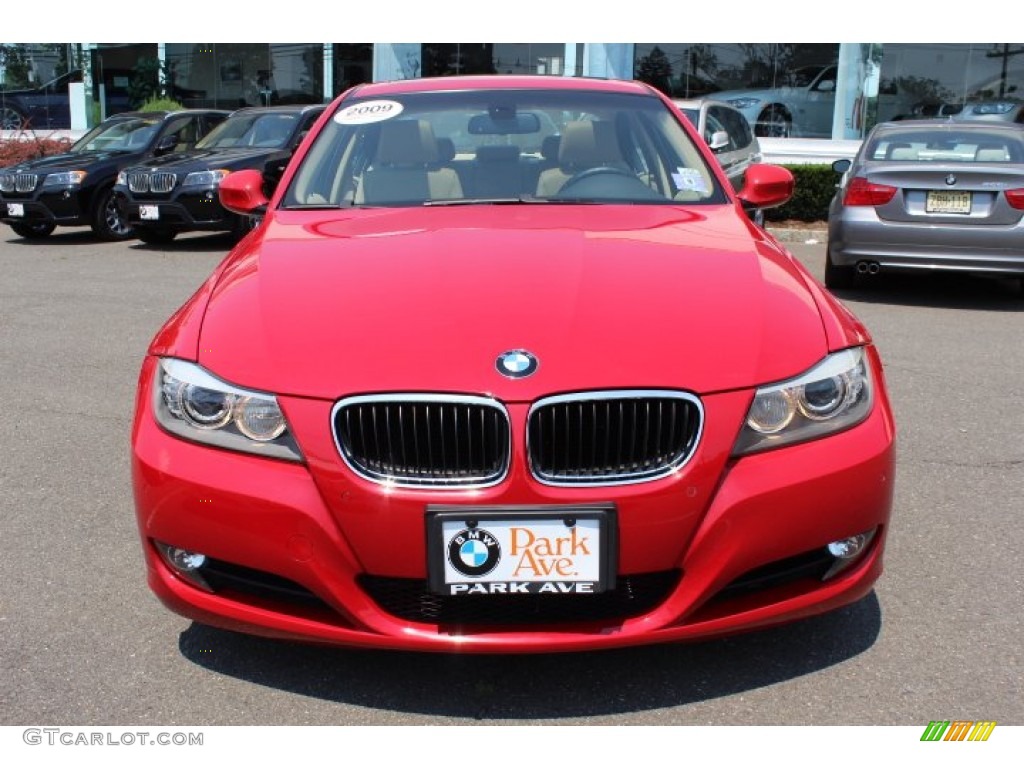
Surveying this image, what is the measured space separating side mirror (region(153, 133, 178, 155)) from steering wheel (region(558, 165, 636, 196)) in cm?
1178

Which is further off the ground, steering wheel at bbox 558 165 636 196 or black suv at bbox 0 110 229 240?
steering wheel at bbox 558 165 636 196

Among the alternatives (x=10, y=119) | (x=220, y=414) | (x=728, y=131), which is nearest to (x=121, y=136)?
(x=728, y=131)

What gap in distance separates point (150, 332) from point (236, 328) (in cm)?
529

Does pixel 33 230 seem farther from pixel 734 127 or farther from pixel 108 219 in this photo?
pixel 734 127

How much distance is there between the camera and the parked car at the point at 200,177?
13.1 meters

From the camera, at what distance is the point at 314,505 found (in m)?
2.66

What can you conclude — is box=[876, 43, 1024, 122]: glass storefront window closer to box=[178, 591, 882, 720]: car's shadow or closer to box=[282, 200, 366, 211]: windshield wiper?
box=[282, 200, 366, 211]: windshield wiper

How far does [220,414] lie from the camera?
2805mm

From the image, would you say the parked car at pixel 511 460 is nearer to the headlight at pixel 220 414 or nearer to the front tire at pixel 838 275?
the headlight at pixel 220 414

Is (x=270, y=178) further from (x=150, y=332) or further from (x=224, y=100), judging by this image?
(x=224, y=100)

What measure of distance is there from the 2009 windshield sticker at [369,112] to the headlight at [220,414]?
199 cm

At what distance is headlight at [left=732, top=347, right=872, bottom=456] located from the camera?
9.03ft

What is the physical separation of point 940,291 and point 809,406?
788 cm

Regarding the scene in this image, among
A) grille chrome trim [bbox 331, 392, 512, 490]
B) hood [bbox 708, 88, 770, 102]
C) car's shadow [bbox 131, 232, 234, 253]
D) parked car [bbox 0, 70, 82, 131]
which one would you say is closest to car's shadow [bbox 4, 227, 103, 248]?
car's shadow [bbox 131, 232, 234, 253]
